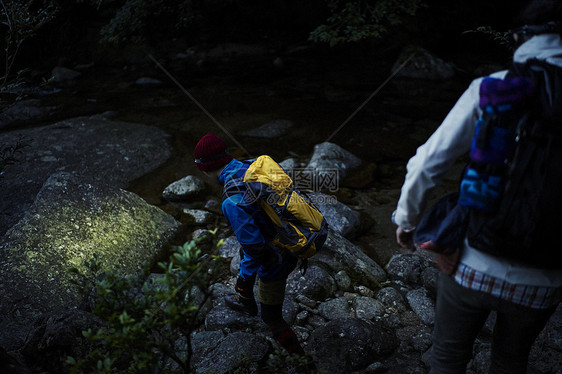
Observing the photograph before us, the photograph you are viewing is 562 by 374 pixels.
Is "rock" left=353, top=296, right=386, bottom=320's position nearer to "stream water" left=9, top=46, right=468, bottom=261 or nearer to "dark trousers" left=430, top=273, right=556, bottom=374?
"stream water" left=9, top=46, right=468, bottom=261

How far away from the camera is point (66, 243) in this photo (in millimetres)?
3498

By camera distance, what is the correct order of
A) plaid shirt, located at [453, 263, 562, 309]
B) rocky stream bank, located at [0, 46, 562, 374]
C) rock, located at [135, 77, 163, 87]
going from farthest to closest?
rock, located at [135, 77, 163, 87]
rocky stream bank, located at [0, 46, 562, 374]
plaid shirt, located at [453, 263, 562, 309]

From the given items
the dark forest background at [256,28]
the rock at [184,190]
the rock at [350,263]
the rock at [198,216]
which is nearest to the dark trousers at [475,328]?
the rock at [350,263]

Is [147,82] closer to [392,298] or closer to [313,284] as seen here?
[313,284]

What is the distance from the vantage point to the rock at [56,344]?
229 centimetres

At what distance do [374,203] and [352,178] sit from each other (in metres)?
0.71

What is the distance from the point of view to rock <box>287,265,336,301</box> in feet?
10.7

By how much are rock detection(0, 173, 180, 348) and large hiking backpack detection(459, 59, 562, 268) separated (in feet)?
8.09

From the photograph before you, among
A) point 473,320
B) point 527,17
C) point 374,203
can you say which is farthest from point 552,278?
point 374,203

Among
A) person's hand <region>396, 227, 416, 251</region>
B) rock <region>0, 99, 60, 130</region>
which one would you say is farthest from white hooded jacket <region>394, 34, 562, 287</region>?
rock <region>0, 99, 60, 130</region>

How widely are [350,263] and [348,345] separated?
1131 mm

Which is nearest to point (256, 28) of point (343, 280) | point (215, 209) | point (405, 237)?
point (215, 209)

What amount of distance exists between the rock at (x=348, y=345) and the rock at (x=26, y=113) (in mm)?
7950

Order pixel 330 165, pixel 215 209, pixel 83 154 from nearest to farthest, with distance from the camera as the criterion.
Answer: pixel 215 209 → pixel 330 165 → pixel 83 154
